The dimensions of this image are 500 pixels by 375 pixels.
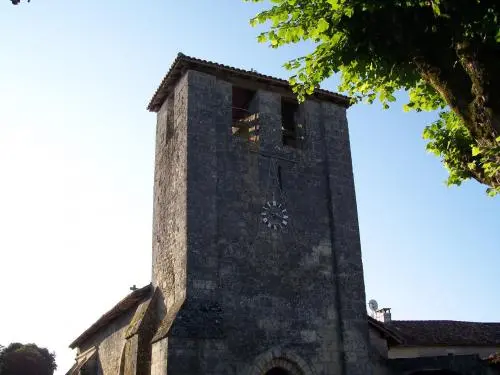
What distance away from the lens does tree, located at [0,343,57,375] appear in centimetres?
3186

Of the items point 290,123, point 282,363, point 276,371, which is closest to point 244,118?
point 290,123

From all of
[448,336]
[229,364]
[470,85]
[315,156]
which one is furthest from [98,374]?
[470,85]

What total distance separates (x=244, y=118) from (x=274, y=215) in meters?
3.23

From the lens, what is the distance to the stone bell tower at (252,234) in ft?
39.5

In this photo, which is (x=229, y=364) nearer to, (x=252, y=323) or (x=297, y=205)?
(x=252, y=323)

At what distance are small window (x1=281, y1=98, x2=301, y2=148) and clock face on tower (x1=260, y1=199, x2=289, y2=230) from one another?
2.19m

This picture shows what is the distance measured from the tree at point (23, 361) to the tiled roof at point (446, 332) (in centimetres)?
2215

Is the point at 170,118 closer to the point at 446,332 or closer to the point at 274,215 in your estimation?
the point at 274,215

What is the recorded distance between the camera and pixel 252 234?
1321cm

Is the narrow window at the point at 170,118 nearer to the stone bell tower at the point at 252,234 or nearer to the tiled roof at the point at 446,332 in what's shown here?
the stone bell tower at the point at 252,234

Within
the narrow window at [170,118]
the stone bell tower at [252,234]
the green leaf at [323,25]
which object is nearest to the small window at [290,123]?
the stone bell tower at [252,234]

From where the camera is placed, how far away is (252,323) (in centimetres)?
1241

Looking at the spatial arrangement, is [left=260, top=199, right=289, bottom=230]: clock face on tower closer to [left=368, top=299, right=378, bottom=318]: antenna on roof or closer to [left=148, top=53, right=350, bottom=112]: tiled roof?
[left=148, top=53, right=350, bottom=112]: tiled roof

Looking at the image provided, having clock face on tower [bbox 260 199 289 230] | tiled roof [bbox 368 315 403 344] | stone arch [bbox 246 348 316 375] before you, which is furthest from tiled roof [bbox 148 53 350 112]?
stone arch [bbox 246 348 316 375]
